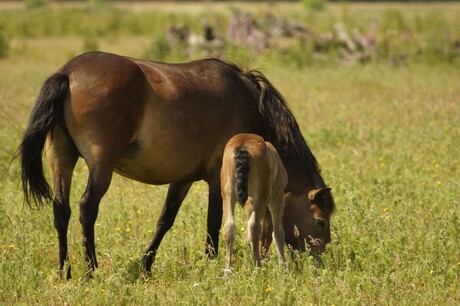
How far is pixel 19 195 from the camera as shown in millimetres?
9133

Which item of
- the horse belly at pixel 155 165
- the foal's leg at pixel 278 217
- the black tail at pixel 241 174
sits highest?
the black tail at pixel 241 174

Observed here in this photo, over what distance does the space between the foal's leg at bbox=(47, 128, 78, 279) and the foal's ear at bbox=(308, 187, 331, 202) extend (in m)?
2.09

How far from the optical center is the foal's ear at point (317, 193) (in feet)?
23.5

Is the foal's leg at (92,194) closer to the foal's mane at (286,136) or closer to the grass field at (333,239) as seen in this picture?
the grass field at (333,239)

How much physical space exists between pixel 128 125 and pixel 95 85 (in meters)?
0.41

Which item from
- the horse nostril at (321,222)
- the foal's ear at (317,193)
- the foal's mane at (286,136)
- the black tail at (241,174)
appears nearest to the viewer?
the black tail at (241,174)

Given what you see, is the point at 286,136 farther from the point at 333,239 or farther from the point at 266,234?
the point at 333,239

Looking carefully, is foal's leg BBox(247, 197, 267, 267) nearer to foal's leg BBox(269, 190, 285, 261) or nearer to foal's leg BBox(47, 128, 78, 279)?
foal's leg BBox(269, 190, 285, 261)

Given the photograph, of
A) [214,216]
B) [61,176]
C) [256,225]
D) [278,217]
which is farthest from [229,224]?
[61,176]

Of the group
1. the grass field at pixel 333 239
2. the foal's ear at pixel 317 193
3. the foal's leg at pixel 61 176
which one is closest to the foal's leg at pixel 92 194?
the foal's leg at pixel 61 176

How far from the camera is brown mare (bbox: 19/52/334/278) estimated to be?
21.4 ft

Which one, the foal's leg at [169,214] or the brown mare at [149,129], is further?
the foal's leg at [169,214]

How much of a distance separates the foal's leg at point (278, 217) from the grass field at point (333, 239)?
0.22 metres

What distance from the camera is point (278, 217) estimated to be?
691 cm
